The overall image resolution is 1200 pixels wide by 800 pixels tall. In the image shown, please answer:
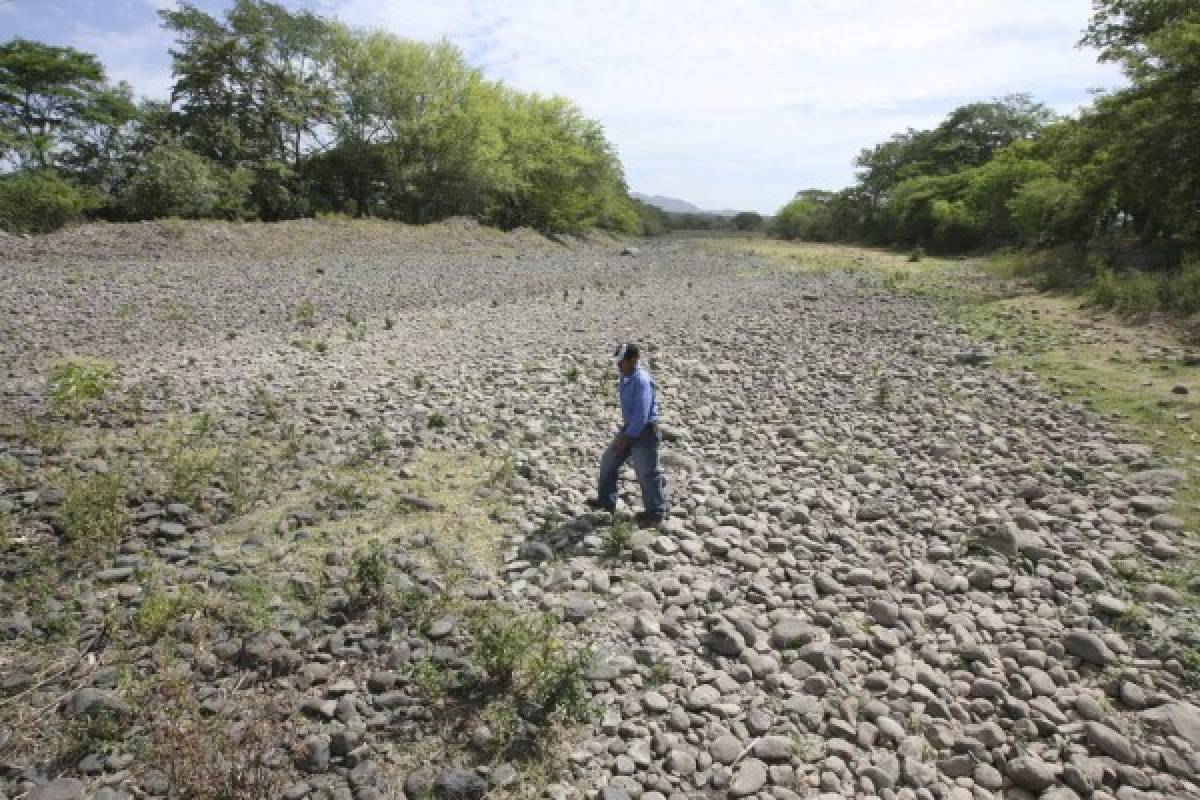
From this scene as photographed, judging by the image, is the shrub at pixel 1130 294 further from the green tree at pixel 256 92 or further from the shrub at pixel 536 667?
the green tree at pixel 256 92

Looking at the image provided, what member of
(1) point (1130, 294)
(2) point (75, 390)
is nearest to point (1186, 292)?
(1) point (1130, 294)

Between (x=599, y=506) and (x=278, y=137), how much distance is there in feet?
138

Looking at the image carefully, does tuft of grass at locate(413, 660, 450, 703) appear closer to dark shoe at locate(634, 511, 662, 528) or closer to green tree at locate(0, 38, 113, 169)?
dark shoe at locate(634, 511, 662, 528)

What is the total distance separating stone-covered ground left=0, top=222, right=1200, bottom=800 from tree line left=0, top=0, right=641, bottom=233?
23.6 meters

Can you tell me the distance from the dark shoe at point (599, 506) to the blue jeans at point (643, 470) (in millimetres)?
25

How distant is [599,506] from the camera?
7.78 m

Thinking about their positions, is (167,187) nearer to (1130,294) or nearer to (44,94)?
(44,94)

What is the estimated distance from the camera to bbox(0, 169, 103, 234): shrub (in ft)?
84.4

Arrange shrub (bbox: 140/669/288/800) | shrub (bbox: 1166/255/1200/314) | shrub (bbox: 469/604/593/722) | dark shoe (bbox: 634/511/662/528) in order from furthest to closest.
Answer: shrub (bbox: 1166/255/1200/314), dark shoe (bbox: 634/511/662/528), shrub (bbox: 469/604/593/722), shrub (bbox: 140/669/288/800)

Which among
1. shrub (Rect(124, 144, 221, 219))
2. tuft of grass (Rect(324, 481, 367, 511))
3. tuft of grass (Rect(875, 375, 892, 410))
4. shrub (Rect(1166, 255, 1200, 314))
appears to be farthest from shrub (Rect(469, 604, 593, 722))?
shrub (Rect(124, 144, 221, 219))

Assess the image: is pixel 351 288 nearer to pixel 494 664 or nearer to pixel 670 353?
pixel 670 353

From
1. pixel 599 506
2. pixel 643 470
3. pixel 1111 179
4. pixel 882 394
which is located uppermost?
pixel 1111 179

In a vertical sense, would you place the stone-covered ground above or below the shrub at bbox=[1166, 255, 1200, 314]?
below

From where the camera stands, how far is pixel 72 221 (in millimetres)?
27469
